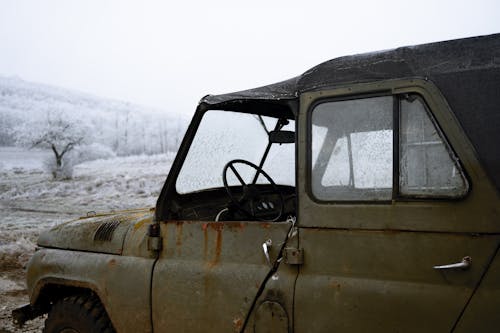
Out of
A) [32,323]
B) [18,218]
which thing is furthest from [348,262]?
[18,218]

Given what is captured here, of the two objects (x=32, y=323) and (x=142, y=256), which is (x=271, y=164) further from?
(x=32, y=323)

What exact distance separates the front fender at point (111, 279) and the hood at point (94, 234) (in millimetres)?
54

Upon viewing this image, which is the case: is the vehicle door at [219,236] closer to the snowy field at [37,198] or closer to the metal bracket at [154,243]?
the metal bracket at [154,243]

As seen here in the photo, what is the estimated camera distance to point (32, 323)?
208 inches

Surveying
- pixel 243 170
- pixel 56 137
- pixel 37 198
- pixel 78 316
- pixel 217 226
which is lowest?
pixel 37 198

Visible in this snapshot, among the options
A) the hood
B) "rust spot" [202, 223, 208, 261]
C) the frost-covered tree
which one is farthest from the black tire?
the frost-covered tree

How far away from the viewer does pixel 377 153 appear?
7.73ft

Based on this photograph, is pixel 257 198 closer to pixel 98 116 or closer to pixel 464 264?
pixel 464 264

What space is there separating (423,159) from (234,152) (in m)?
1.62

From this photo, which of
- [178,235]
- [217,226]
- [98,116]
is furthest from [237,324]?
[98,116]

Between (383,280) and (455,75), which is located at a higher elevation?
(455,75)

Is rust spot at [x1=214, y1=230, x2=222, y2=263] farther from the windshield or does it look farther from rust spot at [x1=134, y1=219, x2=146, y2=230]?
rust spot at [x1=134, y1=219, x2=146, y2=230]

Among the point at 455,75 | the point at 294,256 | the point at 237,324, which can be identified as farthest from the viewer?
the point at 237,324

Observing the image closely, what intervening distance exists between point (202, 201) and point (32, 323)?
119 inches
